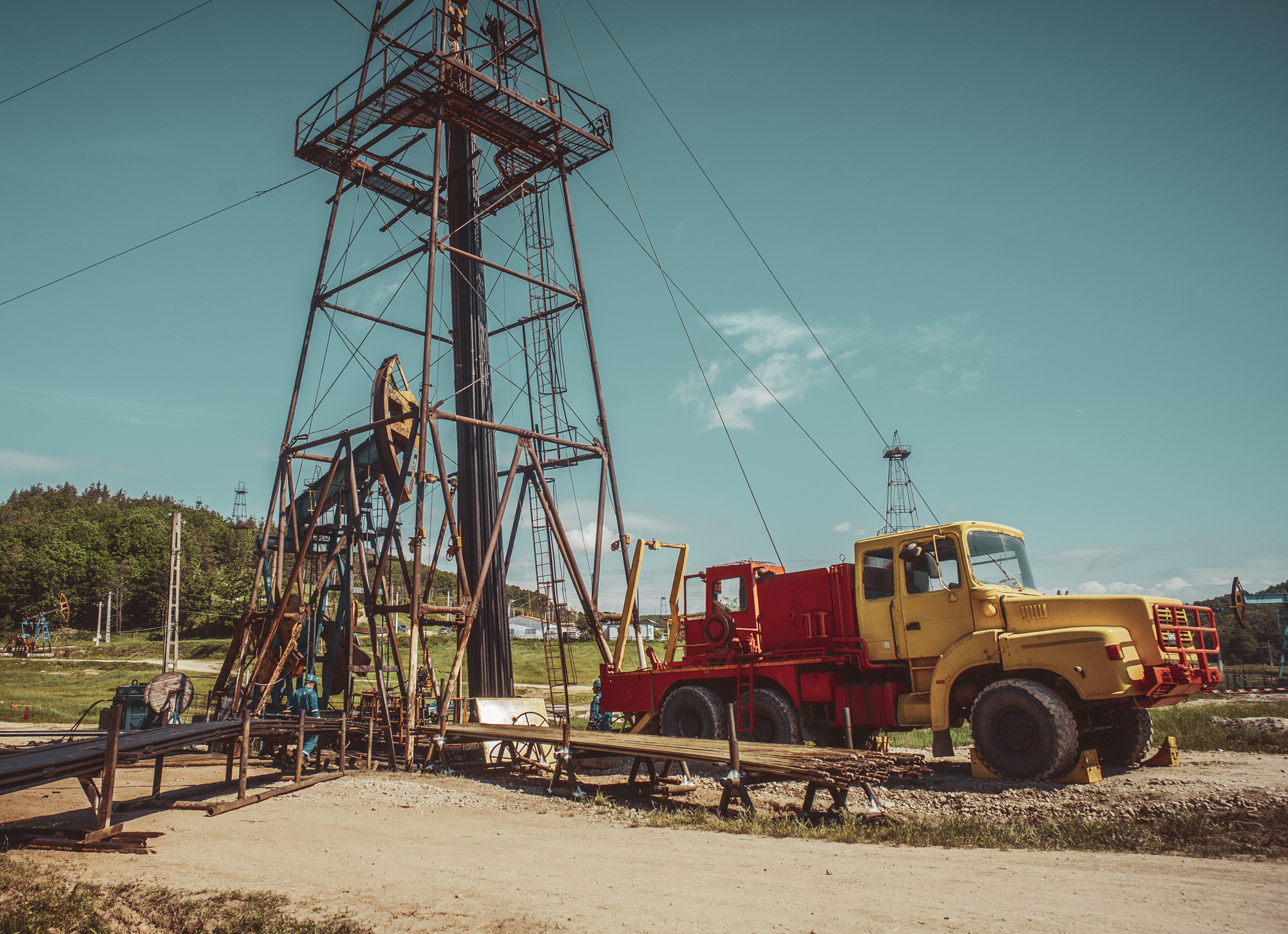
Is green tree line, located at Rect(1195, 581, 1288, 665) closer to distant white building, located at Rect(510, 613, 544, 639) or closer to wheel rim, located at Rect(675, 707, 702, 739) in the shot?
wheel rim, located at Rect(675, 707, 702, 739)

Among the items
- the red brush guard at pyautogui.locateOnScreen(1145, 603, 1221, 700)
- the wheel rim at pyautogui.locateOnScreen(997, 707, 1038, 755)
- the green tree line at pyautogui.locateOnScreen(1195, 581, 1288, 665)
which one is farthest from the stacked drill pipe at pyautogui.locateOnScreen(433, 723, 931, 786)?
the green tree line at pyautogui.locateOnScreen(1195, 581, 1288, 665)

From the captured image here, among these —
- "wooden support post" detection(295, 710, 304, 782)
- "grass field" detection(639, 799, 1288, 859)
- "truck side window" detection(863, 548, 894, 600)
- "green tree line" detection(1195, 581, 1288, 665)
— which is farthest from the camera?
"green tree line" detection(1195, 581, 1288, 665)

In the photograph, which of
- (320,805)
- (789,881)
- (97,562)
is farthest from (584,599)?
(97,562)

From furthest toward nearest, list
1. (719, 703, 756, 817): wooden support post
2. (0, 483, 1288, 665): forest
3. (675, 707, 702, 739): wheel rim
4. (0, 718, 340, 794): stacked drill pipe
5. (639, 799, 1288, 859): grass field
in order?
(0, 483, 1288, 665): forest < (675, 707, 702, 739): wheel rim < (719, 703, 756, 817): wooden support post < (0, 718, 340, 794): stacked drill pipe < (639, 799, 1288, 859): grass field

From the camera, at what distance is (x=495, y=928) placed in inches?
239

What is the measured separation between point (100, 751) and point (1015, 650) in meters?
11.5

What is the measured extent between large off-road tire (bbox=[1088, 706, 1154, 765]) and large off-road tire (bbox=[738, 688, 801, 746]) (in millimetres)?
4343

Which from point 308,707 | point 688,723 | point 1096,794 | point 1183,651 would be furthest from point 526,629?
point 1096,794

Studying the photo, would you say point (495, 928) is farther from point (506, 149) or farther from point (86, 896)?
point (506, 149)

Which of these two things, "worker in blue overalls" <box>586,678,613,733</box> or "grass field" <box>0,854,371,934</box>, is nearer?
"grass field" <box>0,854,371,934</box>

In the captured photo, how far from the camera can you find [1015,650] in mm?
11094

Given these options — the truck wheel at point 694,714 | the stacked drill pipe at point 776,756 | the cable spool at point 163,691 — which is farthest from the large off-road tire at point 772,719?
the cable spool at point 163,691

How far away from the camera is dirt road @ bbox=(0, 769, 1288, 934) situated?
19.4 feet

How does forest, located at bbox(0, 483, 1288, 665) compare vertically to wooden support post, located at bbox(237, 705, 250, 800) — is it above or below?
above
